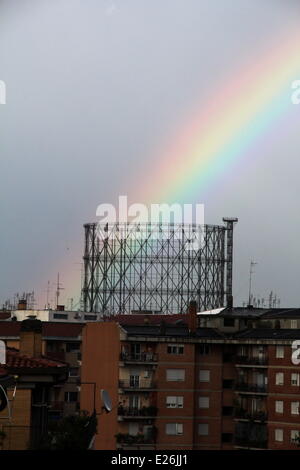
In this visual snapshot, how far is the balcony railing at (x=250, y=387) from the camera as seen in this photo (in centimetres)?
3425

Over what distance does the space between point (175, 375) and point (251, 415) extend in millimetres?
2593

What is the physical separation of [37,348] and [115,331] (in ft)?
65.9

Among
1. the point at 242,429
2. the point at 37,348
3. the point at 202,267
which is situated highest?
the point at 202,267

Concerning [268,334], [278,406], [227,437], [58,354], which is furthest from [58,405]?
[278,406]

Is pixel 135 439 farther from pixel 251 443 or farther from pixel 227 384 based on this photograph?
pixel 227 384

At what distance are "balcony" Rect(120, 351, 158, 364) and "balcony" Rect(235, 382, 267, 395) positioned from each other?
8.41 ft

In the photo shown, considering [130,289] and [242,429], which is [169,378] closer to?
[242,429]

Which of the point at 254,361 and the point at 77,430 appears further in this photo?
the point at 254,361

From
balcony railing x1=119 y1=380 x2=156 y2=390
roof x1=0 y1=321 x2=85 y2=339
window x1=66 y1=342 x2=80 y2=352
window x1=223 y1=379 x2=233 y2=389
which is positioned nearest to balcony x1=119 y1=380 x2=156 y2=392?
balcony railing x1=119 y1=380 x2=156 y2=390

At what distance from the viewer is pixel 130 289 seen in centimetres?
6109

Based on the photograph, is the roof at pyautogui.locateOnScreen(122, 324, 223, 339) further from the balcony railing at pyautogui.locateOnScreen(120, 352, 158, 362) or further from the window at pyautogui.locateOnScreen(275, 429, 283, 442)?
the window at pyautogui.locateOnScreen(275, 429, 283, 442)

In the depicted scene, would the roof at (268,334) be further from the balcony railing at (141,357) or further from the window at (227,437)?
the window at (227,437)
